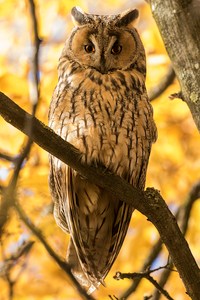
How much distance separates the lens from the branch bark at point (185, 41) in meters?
2.54

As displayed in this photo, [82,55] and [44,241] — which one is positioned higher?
[82,55]

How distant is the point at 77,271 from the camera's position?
119 inches

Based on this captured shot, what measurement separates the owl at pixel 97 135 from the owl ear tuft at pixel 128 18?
5 cm

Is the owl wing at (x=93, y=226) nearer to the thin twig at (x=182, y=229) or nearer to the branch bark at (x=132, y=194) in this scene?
the thin twig at (x=182, y=229)

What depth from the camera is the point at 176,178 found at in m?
4.20

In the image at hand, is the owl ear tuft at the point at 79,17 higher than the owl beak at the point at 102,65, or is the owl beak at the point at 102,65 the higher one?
the owl ear tuft at the point at 79,17

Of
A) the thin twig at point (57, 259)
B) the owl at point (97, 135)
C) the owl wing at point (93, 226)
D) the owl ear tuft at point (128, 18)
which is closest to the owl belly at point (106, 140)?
the owl at point (97, 135)

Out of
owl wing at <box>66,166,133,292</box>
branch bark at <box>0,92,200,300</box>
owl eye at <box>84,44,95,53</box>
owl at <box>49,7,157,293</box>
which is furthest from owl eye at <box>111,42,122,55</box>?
branch bark at <box>0,92,200,300</box>

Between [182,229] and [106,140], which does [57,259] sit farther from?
[182,229]

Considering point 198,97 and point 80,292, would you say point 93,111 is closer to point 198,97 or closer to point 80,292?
point 198,97

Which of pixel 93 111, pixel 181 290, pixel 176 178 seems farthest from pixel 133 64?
pixel 181 290

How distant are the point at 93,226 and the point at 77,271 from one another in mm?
224

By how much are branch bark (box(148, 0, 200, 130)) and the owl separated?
1.53ft

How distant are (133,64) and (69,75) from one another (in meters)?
0.37
